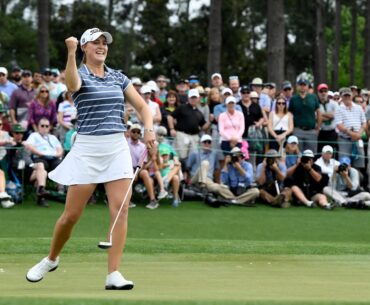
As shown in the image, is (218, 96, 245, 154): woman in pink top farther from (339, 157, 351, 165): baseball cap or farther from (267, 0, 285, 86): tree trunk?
(267, 0, 285, 86): tree trunk

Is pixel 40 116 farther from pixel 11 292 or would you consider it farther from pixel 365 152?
pixel 11 292

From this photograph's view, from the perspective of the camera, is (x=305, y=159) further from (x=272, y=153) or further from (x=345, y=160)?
(x=345, y=160)

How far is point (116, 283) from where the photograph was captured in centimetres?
830

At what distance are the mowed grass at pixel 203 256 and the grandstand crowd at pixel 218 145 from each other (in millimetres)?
525

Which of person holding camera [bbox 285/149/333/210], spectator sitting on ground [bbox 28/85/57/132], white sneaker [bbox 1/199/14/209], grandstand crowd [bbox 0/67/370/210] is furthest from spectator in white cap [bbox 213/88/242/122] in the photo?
white sneaker [bbox 1/199/14/209]

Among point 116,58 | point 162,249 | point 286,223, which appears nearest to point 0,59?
point 116,58

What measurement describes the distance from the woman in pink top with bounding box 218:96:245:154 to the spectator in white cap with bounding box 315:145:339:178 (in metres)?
1.74

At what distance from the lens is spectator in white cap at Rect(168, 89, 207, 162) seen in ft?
68.7

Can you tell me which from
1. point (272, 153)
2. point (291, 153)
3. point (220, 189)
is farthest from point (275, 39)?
point (220, 189)

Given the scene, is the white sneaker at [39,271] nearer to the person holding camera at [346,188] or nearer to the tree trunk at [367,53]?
the person holding camera at [346,188]

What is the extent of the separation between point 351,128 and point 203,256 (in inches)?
403

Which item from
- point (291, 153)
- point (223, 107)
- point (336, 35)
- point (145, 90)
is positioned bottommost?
point (291, 153)

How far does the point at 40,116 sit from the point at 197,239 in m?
5.66

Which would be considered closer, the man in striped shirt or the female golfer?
the female golfer
